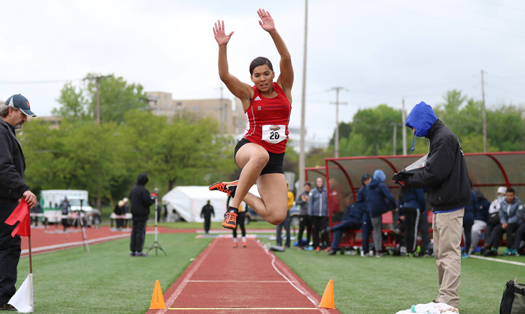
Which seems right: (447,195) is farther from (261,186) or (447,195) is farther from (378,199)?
(378,199)

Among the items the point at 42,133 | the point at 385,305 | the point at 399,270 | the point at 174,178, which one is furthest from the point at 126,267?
the point at 174,178

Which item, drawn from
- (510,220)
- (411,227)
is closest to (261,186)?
(411,227)

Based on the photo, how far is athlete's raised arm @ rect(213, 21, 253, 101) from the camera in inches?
249

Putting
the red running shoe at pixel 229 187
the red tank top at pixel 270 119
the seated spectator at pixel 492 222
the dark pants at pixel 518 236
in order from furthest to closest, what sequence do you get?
the seated spectator at pixel 492 222
the dark pants at pixel 518 236
the red running shoe at pixel 229 187
the red tank top at pixel 270 119

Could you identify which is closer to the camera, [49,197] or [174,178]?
[49,197]

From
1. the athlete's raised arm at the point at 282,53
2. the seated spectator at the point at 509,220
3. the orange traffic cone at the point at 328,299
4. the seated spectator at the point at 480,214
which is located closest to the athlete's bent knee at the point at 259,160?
the athlete's raised arm at the point at 282,53

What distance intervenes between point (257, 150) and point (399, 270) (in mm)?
7287

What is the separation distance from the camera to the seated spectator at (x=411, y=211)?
15219 mm

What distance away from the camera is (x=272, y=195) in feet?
21.6

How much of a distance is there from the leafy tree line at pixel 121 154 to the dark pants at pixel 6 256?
46.8 meters

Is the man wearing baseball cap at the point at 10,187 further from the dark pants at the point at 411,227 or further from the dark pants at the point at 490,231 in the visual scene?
the dark pants at the point at 490,231

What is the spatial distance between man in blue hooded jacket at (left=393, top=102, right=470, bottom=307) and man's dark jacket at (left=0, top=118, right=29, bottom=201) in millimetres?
4625

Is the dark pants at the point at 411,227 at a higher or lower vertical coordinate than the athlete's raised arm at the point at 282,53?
lower

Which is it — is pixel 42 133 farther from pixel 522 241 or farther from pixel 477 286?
pixel 477 286
